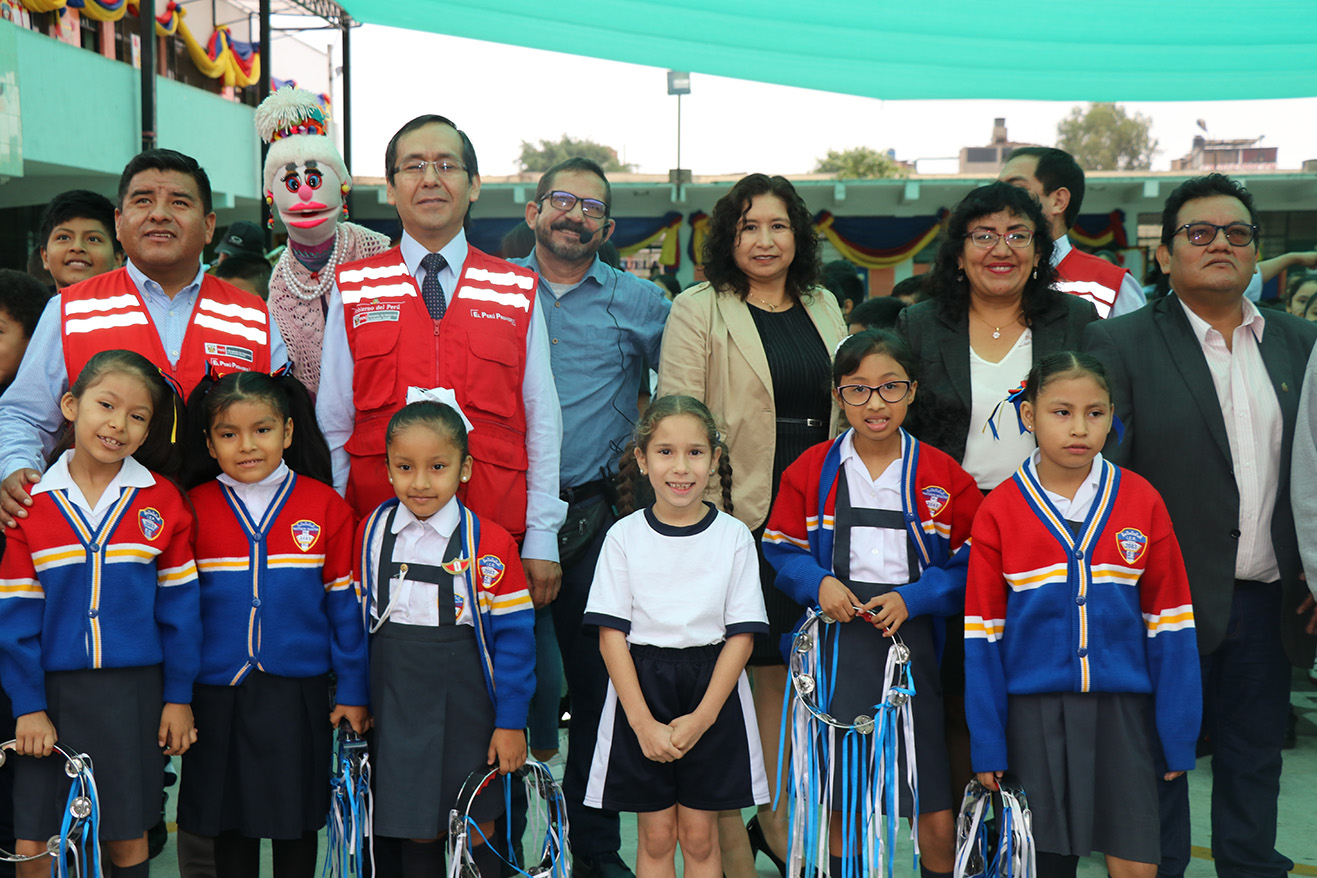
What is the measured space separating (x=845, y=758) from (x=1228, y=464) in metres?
1.14

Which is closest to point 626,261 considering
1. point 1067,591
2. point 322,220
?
point 322,220

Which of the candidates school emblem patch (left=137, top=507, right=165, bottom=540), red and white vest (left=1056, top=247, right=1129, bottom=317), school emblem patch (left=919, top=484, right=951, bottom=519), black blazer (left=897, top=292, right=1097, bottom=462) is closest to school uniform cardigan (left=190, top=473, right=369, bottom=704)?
school emblem patch (left=137, top=507, right=165, bottom=540)

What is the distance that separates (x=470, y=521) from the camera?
2363 mm

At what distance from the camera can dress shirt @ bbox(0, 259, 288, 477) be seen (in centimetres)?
234

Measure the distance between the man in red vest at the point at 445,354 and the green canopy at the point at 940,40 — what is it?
312 cm

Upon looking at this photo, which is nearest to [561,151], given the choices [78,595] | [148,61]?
[148,61]

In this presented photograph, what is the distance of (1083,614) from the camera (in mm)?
2184

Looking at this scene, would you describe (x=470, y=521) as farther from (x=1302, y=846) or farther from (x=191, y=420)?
(x=1302, y=846)

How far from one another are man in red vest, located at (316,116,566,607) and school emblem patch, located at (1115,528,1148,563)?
4.12ft

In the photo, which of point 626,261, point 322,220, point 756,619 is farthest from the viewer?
point 626,261

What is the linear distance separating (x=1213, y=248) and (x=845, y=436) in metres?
0.98

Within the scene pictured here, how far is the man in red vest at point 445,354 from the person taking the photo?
2502 mm

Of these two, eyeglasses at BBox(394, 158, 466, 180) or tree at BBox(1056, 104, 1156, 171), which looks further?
tree at BBox(1056, 104, 1156, 171)

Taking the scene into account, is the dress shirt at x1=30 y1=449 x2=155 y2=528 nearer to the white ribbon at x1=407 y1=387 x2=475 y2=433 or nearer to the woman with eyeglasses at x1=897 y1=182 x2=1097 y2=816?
the white ribbon at x1=407 y1=387 x2=475 y2=433
